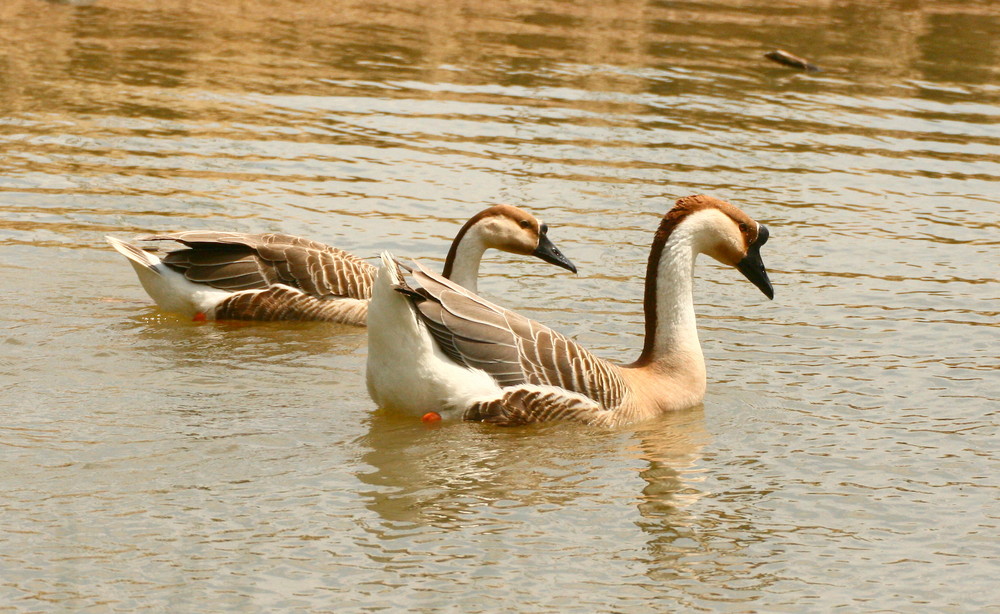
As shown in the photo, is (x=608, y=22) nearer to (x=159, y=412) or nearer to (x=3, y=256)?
(x=3, y=256)

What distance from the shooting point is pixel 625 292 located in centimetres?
1256

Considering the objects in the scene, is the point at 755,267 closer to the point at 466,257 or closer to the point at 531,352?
the point at 531,352

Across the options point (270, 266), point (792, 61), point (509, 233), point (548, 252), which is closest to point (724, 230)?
point (548, 252)

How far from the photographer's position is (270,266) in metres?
11.7

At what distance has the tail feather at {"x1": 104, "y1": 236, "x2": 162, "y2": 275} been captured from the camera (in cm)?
1117

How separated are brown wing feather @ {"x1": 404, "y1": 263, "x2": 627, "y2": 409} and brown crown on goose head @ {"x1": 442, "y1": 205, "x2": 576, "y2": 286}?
1972mm

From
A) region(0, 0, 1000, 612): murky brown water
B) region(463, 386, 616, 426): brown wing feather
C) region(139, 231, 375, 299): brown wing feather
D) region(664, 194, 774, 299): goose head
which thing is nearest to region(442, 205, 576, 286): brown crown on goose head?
region(0, 0, 1000, 612): murky brown water

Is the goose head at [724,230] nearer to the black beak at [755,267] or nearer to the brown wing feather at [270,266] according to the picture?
the black beak at [755,267]

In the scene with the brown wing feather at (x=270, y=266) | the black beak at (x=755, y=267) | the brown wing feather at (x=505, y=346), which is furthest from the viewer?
the brown wing feather at (x=270, y=266)

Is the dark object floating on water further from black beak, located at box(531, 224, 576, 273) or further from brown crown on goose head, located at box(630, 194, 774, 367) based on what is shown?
brown crown on goose head, located at box(630, 194, 774, 367)

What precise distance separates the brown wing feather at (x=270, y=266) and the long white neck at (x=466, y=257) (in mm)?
958

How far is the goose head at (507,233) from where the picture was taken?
11164mm

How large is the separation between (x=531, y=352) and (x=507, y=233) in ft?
7.59

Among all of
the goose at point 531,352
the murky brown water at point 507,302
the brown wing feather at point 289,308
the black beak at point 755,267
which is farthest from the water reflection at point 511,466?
the brown wing feather at point 289,308
